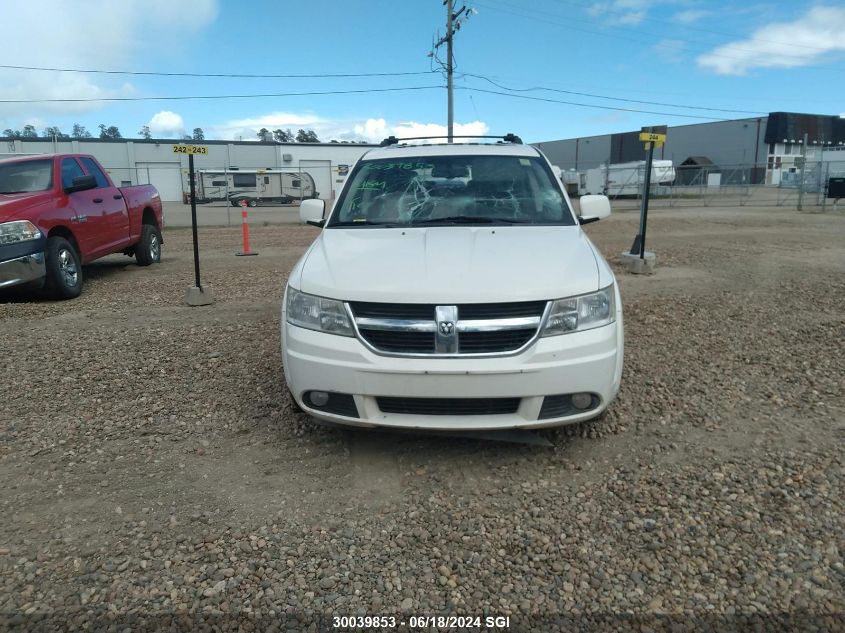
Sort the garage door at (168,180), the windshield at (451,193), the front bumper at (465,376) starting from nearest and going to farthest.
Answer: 1. the front bumper at (465,376)
2. the windshield at (451,193)
3. the garage door at (168,180)

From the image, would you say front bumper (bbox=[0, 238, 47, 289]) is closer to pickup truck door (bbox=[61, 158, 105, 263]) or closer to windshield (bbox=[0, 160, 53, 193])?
pickup truck door (bbox=[61, 158, 105, 263])

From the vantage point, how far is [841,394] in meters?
4.43

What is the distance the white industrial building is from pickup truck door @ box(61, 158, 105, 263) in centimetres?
3551

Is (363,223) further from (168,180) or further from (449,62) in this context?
(168,180)

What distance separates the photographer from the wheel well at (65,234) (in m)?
7.75

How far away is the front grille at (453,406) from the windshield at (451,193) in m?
1.47

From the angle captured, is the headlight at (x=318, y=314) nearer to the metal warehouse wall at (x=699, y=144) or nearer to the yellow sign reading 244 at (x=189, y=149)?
the yellow sign reading 244 at (x=189, y=149)

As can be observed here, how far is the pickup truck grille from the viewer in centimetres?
313

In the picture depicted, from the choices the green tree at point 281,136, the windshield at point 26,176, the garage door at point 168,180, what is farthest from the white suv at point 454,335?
the green tree at point 281,136

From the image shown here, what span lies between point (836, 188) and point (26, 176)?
2636 centimetres

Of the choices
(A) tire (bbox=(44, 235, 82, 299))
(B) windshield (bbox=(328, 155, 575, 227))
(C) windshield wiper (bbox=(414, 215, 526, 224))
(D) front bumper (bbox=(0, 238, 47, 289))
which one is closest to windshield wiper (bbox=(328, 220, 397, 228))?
(B) windshield (bbox=(328, 155, 575, 227))

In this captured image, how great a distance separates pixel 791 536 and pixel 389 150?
3835mm

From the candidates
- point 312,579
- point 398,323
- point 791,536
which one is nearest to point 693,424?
point 791,536

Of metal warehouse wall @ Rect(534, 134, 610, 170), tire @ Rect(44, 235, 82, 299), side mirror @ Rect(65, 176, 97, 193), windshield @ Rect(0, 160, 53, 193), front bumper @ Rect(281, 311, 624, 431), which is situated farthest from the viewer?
metal warehouse wall @ Rect(534, 134, 610, 170)
